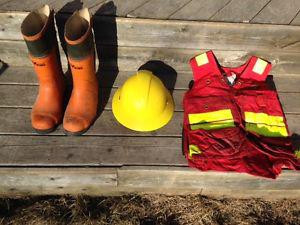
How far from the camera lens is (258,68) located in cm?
281

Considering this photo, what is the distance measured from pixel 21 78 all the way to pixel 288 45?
205 cm

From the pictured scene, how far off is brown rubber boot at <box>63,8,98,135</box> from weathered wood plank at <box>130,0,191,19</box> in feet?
1.42

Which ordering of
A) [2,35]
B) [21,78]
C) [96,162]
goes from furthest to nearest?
1. [21,78]
2. [2,35]
3. [96,162]

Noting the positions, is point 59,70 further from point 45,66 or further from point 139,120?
point 139,120

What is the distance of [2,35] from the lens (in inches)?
100

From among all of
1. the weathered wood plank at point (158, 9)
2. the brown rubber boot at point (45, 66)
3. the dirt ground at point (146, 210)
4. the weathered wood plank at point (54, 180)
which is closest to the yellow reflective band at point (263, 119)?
the dirt ground at point (146, 210)

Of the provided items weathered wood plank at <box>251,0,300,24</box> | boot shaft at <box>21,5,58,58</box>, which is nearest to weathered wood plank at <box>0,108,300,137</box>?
boot shaft at <box>21,5,58,58</box>

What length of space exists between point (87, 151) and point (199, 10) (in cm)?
128

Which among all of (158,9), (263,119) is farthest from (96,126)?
(263,119)

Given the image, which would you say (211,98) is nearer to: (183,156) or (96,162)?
(183,156)

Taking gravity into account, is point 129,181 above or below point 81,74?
below

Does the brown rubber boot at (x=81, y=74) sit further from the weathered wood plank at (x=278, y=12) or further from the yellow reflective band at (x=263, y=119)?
the weathered wood plank at (x=278, y=12)

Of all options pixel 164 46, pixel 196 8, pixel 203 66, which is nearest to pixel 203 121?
pixel 203 66

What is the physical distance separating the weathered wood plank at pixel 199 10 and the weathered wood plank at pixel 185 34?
0.23 ft
